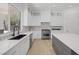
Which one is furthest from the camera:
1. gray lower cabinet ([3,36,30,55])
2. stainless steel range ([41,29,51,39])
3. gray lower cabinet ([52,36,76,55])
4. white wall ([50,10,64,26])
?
white wall ([50,10,64,26])

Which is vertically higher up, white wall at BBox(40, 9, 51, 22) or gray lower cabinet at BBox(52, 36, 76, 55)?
white wall at BBox(40, 9, 51, 22)

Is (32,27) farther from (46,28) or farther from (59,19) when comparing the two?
(59,19)

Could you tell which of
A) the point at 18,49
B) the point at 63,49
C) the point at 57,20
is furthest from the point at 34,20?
the point at 18,49

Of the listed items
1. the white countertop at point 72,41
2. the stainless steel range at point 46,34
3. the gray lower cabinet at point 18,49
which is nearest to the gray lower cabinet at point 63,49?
the white countertop at point 72,41

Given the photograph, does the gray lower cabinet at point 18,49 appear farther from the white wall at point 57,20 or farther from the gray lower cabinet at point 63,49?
the white wall at point 57,20

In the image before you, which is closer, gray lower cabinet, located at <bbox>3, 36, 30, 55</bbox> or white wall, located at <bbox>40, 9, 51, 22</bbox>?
gray lower cabinet, located at <bbox>3, 36, 30, 55</bbox>

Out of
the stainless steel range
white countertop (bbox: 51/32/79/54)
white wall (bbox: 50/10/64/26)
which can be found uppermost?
white wall (bbox: 50/10/64/26)

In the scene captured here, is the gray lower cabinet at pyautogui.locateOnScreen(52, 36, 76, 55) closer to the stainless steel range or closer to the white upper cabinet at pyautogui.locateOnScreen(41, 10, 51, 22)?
the stainless steel range

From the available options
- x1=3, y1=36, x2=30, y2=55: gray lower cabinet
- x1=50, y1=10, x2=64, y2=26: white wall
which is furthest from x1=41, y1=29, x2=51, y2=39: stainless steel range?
x1=3, y1=36, x2=30, y2=55: gray lower cabinet

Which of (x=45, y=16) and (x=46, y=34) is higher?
(x=45, y=16)

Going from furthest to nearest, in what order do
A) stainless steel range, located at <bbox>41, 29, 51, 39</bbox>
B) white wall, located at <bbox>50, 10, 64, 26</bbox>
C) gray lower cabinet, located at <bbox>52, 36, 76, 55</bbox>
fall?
white wall, located at <bbox>50, 10, 64, 26</bbox>
stainless steel range, located at <bbox>41, 29, 51, 39</bbox>
gray lower cabinet, located at <bbox>52, 36, 76, 55</bbox>

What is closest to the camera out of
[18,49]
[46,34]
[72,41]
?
[18,49]

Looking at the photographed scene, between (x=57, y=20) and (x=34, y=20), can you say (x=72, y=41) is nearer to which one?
(x=57, y=20)
